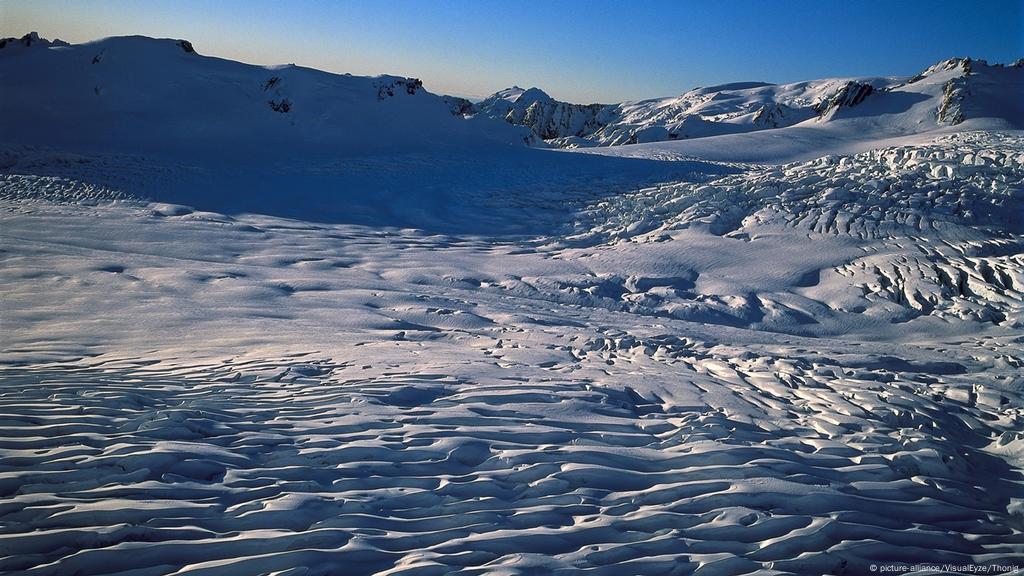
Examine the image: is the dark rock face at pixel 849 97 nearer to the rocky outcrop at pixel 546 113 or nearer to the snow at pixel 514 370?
the snow at pixel 514 370

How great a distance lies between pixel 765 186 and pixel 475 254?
21.1 feet

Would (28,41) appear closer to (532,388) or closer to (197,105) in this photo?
(197,105)

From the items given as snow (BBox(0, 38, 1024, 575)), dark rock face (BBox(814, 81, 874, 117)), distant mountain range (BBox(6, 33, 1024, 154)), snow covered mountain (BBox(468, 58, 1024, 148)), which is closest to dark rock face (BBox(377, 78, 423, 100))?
distant mountain range (BBox(6, 33, 1024, 154))

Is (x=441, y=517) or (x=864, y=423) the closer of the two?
(x=441, y=517)

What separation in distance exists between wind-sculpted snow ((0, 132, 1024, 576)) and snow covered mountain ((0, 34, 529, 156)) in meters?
7.51

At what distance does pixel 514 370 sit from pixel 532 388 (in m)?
0.51

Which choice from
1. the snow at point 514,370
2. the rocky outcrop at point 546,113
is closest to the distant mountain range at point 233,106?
the snow at point 514,370

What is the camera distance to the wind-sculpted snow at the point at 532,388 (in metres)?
3.09

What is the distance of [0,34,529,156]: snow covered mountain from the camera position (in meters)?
18.4

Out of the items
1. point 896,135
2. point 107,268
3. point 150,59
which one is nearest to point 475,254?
point 107,268

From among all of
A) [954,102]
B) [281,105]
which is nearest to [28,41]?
[281,105]

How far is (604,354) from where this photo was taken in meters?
6.19

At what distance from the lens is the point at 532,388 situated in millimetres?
5016

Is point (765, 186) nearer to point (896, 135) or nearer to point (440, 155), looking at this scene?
point (440, 155)
